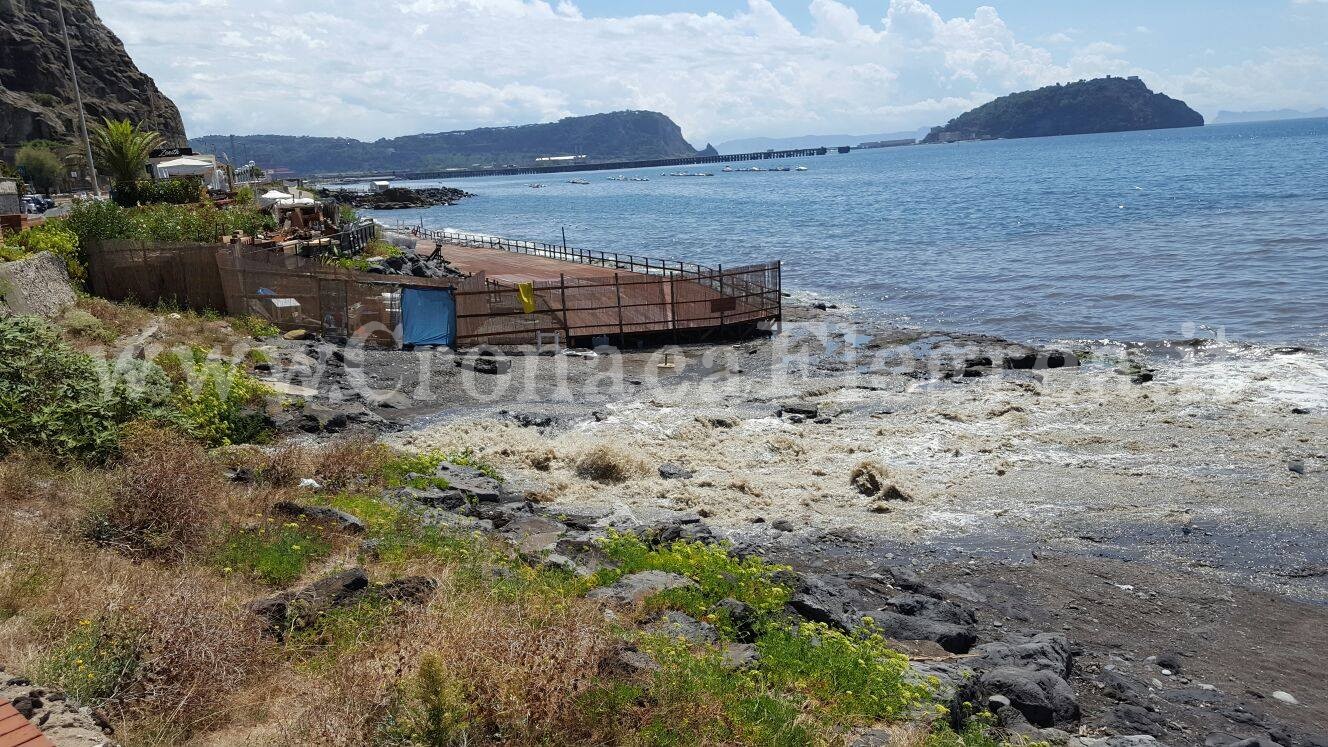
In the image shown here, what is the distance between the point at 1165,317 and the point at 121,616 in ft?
104

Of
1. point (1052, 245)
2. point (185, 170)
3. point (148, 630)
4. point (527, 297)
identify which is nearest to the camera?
point (148, 630)

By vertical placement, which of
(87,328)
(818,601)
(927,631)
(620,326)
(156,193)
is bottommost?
(927,631)

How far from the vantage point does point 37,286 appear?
20.8 meters

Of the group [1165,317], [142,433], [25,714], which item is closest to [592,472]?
[142,433]

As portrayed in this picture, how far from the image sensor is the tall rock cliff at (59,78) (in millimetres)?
100625

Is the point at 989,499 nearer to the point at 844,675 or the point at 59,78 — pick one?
→ the point at 844,675

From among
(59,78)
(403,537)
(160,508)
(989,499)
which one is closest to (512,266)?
(989,499)

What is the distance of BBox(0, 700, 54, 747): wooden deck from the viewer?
14.6ft

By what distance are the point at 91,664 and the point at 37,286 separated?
1833 centimetres

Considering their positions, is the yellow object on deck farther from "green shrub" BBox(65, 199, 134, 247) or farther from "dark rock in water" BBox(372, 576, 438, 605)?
"dark rock in water" BBox(372, 576, 438, 605)

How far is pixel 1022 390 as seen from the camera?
840 inches

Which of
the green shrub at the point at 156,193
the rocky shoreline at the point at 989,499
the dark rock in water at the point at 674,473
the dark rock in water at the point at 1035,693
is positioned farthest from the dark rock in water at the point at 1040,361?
the green shrub at the point at 156,193

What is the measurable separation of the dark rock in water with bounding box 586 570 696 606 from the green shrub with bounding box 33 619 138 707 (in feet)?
12.6

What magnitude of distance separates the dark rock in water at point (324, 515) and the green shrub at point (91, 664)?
12.2 feet
